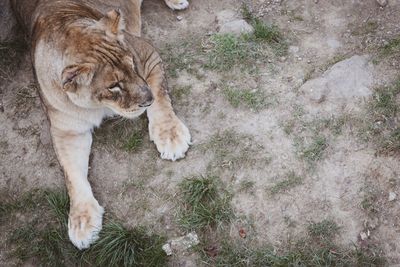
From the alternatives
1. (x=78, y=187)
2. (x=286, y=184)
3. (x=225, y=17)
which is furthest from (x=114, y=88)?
(x=225, y=17)

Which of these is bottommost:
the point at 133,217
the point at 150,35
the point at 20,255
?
the point at 20,255

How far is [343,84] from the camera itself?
4.54m

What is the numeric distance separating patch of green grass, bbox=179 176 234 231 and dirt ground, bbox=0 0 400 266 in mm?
75

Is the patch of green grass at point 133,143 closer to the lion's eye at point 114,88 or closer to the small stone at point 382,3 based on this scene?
the lion's eye at point 114,88

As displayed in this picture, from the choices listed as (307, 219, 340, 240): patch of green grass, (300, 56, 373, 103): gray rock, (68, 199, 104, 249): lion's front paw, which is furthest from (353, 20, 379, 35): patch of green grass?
(68, 199, 104, 249): lion's front paw

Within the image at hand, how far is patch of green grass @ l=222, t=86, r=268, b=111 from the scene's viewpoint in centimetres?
462

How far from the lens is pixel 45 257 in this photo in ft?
14.2

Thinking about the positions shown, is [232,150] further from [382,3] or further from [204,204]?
[382,3]

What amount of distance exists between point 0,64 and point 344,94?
3063mm

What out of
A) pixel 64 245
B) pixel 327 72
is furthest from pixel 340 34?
pixel 64 245

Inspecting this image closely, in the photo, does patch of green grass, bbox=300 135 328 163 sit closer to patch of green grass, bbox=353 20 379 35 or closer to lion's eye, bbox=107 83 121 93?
patch of green grass, bbox=353 20 379 35

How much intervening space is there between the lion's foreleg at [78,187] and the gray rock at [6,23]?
122cm

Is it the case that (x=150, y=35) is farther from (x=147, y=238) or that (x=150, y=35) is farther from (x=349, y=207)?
(x=349, y=207)

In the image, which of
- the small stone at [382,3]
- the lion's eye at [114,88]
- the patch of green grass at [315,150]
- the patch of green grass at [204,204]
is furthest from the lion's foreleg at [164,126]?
the small stone at [382,3]
